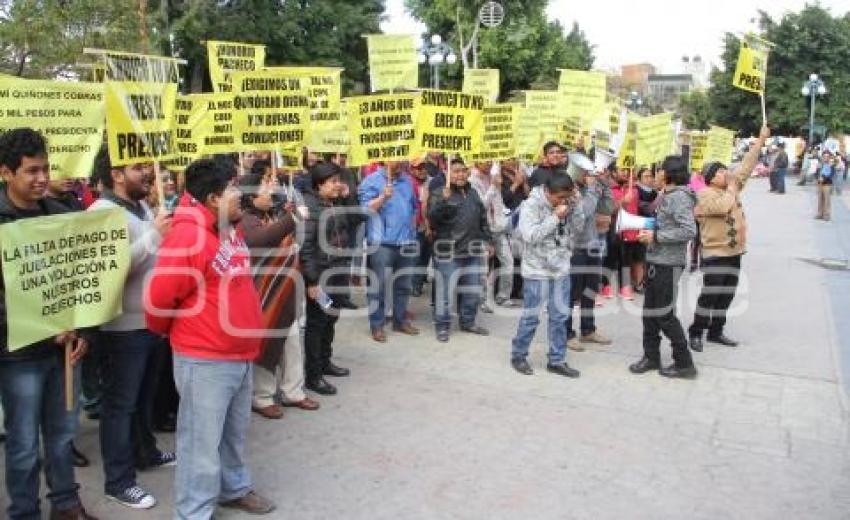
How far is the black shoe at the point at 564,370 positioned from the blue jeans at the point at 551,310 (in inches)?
1.5

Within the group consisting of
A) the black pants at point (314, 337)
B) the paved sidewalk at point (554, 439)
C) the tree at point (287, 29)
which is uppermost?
the tree at point (287, 29)

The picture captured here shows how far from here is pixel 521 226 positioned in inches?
271

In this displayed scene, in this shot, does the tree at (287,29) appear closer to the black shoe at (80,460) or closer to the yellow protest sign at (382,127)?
the yellow protest sign at (382,127)

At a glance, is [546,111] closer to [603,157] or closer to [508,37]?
[603,157]

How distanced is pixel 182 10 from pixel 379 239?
25985 millimetres

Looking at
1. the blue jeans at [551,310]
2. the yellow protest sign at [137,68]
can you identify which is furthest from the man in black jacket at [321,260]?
the blue jeans at [551,310]

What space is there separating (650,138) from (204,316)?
6.92 m

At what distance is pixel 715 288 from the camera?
777 cm

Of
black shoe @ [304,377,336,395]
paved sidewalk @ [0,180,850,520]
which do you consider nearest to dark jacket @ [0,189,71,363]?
paved sidewalk @ [0,180,850,520]

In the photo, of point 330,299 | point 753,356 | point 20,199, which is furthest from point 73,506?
point 753,356

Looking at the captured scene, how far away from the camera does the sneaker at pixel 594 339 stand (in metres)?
8.11

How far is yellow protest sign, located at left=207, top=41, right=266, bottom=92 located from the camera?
7449 millimetres

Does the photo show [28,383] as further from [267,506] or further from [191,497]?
[267,506]

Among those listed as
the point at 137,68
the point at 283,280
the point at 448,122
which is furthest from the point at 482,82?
the point at 137,68
